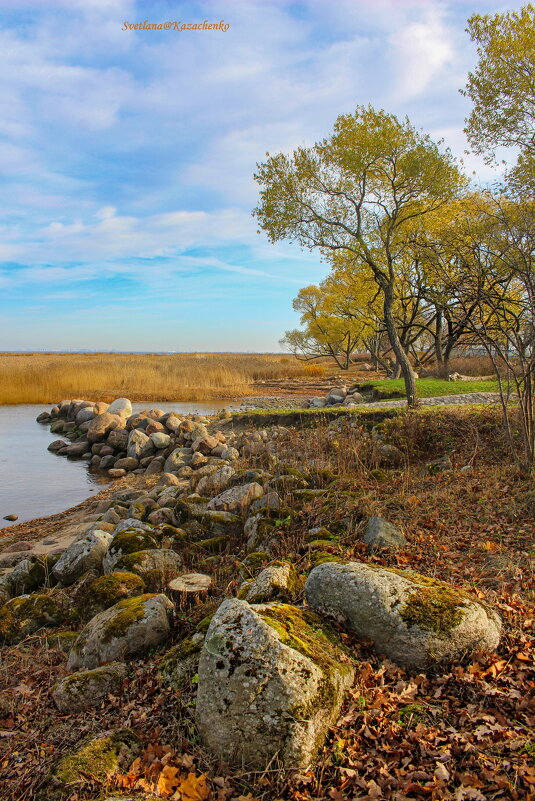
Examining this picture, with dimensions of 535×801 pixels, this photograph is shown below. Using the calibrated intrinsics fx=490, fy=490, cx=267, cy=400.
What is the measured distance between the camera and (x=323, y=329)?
4206 centimetres

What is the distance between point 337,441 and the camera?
1015 centimetres

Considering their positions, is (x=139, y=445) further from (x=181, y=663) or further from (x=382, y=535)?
(x=181, y=663)

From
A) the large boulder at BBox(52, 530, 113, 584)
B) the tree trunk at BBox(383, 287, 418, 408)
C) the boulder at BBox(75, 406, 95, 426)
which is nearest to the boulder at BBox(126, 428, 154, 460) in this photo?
the boulder at BBox(75, 406, 95, 426)

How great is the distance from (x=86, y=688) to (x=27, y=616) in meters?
2.08

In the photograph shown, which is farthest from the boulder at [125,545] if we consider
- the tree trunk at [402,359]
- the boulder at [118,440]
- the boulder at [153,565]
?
the boulder at [118,440]

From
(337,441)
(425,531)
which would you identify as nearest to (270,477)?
(337,441)

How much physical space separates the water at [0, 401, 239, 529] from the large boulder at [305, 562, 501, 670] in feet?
27.2

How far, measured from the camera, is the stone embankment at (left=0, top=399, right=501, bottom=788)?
2801 millimetres

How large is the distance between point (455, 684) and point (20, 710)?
3.15 metres

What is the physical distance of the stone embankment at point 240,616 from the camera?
2801 millimetres

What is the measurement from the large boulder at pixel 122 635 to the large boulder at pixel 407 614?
140 centimetres

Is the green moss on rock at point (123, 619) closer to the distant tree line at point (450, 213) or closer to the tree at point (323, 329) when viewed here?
the distant tree line at point (450, 213)

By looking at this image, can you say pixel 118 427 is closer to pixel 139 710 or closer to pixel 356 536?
pixel 356 536

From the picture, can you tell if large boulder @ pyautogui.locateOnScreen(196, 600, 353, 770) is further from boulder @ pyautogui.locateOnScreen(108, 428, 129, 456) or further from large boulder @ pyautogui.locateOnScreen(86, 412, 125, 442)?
large boulder @ pyautogui.locateOnScreen(86, 412, 125, 442)
